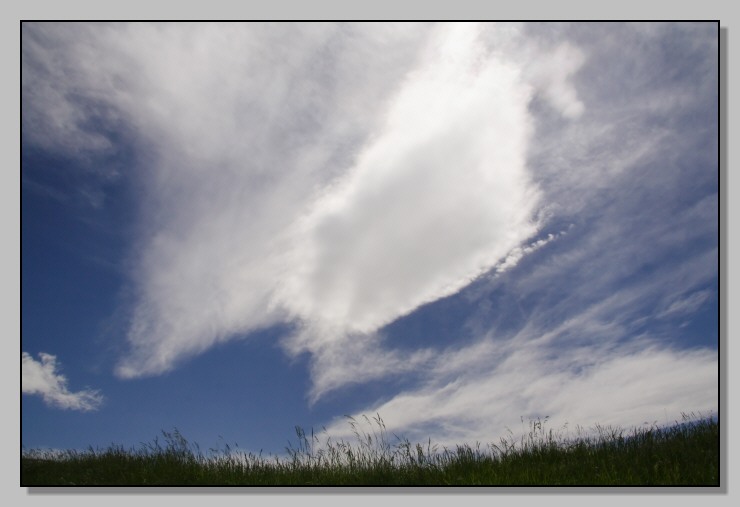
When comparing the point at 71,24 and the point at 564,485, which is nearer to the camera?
the point at 564,485

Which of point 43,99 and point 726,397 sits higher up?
point 43,99

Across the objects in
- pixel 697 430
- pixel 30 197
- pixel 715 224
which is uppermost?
pixel 30 197

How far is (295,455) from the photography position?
7.20 meters

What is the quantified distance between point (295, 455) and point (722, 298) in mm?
5782

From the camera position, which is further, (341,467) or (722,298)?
(341,467)

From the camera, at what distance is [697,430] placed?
6844 mm

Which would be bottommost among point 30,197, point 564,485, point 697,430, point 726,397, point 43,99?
point 564,485

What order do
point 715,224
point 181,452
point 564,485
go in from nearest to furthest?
point 564,485 → point 715,224 → point 181,452

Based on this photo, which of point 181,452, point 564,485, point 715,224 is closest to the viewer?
point 564,485

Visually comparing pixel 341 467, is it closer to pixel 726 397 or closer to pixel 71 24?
pixel 726 397

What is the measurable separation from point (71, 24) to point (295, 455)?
21.6 ft

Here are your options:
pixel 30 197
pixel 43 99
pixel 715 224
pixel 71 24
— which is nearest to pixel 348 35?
pixel 71 24

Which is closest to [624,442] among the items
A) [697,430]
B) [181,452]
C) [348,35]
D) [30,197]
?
[697,430]

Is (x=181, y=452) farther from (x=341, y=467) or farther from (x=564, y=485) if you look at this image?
(x=564, y=485)
